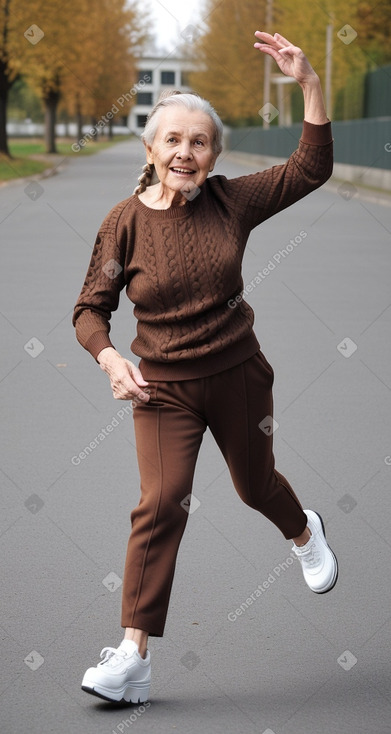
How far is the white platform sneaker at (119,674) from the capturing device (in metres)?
3.52

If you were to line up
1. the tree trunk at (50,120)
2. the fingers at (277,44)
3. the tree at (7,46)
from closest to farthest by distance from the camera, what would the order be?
the fingers at (277,44) < the tree at (7,46) < the tree trunk at (50,120)

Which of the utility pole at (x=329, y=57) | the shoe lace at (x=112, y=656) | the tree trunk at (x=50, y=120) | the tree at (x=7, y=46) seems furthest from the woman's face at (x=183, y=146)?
the tree trunk at (x=50, y=120)

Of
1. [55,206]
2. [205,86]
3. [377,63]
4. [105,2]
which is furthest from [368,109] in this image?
[205,86]

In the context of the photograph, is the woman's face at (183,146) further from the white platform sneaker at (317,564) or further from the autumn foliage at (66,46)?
the autumn foliage at (66,46)

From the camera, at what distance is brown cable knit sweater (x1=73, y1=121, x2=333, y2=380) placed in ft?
11.6

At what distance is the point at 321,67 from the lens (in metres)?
42.6

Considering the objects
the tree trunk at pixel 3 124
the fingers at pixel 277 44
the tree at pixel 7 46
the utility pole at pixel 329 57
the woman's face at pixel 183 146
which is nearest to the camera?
the woman's face at pixel 183 146

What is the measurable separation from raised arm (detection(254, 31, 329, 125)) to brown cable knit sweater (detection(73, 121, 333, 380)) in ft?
0.15

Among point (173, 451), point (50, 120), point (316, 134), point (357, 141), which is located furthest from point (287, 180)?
point (50, 120)

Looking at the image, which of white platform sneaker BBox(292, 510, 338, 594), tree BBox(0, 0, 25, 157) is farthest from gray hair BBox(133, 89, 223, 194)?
tree BBox(0, 0, 25, 157)

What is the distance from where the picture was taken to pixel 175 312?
3.56m

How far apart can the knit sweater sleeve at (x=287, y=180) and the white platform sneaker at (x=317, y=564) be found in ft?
3.87

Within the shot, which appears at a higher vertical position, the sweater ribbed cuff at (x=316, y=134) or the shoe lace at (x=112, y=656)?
the sweater ribbed cuff at (x=316, y=134)

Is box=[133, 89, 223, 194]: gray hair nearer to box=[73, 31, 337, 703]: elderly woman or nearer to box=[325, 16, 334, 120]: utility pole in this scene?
box=[73, 31, 337, 703]: elderly woman
